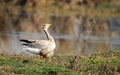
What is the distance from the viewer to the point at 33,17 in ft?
108

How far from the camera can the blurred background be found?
1849 centimetres

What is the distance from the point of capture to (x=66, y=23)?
99.0 ft

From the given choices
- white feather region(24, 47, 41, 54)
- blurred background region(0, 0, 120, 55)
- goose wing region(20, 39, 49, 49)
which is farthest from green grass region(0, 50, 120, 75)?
blurred background region(0, 0, 120, 55)

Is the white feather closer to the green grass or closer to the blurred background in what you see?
the green grass

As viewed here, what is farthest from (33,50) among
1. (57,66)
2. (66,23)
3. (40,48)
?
(66,23)

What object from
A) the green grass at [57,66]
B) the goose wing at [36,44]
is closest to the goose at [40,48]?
the goose wing at [36,44]

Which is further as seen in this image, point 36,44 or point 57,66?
point 36,44

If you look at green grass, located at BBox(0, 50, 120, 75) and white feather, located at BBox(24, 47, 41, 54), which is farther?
white feather, located at BBox(24, 47, 41, 54)

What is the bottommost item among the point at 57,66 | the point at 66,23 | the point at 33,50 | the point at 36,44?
the point at 57,66

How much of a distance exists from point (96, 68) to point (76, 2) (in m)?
28.6

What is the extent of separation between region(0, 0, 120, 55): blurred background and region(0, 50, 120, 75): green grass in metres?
0.96

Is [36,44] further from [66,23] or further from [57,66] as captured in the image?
[66,23]

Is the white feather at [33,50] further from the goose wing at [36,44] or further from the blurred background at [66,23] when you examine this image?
the blurred background at [66,23]

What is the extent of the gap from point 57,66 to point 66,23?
1850 centimetres
